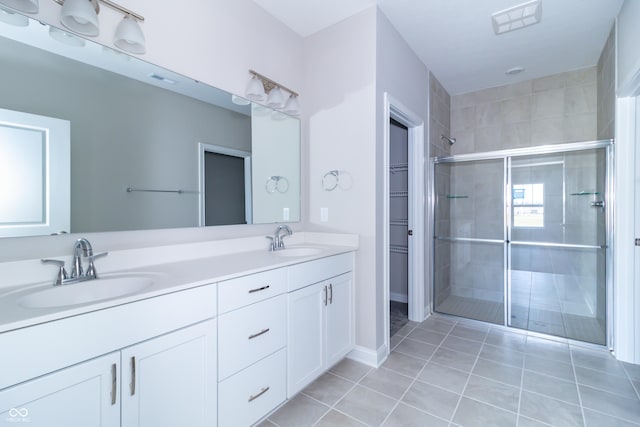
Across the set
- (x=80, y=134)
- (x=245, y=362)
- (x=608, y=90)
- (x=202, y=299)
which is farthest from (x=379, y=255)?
(x=608, y=90)

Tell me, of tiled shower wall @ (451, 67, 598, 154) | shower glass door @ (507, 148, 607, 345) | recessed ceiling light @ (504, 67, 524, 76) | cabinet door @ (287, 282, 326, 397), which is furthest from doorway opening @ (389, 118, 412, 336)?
cabinet door @ (287, 282, 326, 397)

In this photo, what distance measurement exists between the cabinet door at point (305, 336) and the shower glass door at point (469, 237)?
1864mm

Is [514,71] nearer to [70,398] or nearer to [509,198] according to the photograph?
[509,198]

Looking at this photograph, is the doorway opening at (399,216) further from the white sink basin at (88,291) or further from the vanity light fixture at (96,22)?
the white sink basin at (88,291)

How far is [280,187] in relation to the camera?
2305 millimetres

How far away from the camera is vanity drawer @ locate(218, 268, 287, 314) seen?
1281 millimetres

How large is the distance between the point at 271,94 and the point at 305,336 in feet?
5.62

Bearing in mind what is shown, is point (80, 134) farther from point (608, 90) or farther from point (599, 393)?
point (608, 90)

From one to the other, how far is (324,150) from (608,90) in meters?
2.52

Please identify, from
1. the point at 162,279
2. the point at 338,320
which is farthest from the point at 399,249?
the point at 162,279

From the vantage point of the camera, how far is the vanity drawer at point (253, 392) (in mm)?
1288

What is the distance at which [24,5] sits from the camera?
115 cm

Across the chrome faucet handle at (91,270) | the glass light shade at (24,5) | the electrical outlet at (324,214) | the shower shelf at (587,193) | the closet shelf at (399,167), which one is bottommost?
the chrome faucet handle at (91,270)

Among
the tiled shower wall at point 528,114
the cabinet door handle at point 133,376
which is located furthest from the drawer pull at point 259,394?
the tiled shower wall at point 528,114
